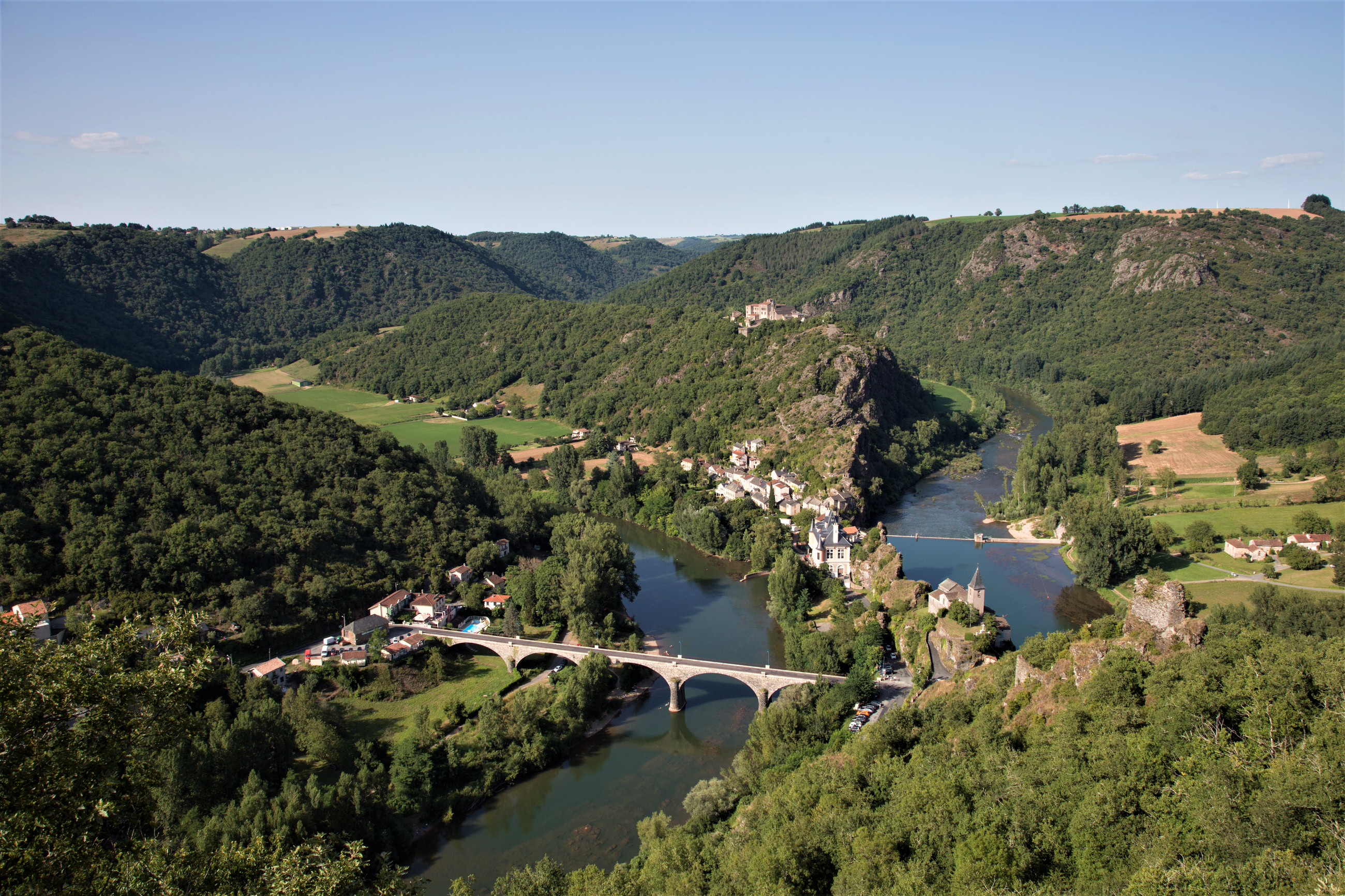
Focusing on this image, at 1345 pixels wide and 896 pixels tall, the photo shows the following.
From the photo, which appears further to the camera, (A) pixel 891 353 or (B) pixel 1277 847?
(A) pixel 891 353

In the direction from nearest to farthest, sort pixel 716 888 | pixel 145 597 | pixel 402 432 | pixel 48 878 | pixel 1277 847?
pixel 48 878, pixel 1277 847, pixel 716 888, pixel 145 597, pixel 402 432

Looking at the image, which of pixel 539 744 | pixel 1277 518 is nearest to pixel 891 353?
pixel 1277 518

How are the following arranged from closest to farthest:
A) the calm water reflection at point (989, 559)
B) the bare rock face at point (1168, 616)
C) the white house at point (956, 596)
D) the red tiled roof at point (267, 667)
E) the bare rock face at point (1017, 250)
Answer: the bare rock face at point (1168, 616), the red tiled roof at point (267, 667), the white house at point (956, 596), the calm water reflection at point (989, 559), the bare rock face at point (1017, 250)

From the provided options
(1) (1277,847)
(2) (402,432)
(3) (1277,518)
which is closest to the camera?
(1) (1277,847)

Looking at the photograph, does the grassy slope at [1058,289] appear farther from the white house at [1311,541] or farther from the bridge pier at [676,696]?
the bridge pier at [676,696]

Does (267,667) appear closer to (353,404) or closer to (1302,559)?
(1302,559)

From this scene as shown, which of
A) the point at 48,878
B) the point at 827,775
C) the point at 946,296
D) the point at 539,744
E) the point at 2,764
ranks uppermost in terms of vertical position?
the point at 946,296

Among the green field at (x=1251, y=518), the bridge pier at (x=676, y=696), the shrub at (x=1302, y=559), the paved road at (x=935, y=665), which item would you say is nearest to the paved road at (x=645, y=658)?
the bridge pier at (x=676, y=696)

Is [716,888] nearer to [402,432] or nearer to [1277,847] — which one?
[1277,847]
